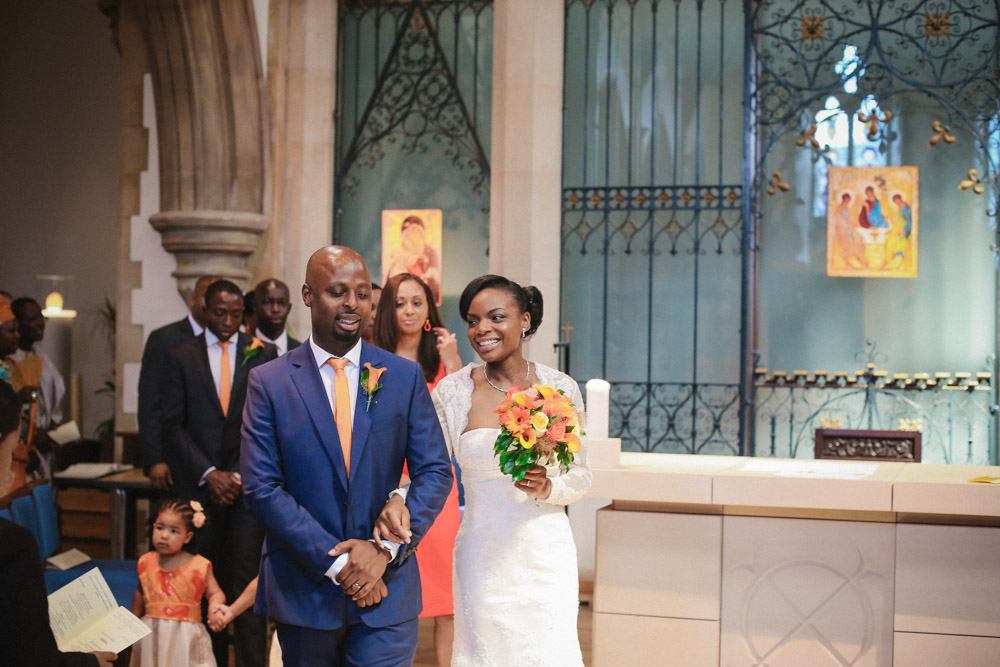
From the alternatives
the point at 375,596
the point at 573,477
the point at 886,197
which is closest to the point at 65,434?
the point at 573,477

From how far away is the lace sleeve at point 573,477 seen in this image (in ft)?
10.7

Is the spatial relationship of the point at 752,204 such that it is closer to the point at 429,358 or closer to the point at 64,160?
the point at 429,358

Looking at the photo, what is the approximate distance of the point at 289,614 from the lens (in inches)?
97.1

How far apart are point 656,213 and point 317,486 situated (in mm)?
5781

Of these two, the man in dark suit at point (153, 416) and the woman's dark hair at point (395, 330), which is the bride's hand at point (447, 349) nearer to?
the woman's dark hair at point (395, 330)

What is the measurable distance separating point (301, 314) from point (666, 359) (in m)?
2.71

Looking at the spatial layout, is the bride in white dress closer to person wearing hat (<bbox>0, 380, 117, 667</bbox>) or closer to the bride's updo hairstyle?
the bride's updo hairstyle

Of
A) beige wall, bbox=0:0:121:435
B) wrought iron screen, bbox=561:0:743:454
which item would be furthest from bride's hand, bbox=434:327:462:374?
beige wall, bbox=0:0:121:435

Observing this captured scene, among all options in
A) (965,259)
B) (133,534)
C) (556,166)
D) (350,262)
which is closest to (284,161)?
(556,166)

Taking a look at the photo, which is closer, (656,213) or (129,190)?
(129,190)

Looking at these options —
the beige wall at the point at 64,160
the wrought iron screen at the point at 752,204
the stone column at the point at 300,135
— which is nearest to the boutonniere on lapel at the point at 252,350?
the stone column at the point at 300,135

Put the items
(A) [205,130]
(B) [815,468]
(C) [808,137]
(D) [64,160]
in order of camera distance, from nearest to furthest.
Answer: (B) [815,468]
(A) [205,130]
(C) [808,137]
(D) [64,160]

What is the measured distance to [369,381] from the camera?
2557 millimetres

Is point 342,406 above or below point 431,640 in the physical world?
above
